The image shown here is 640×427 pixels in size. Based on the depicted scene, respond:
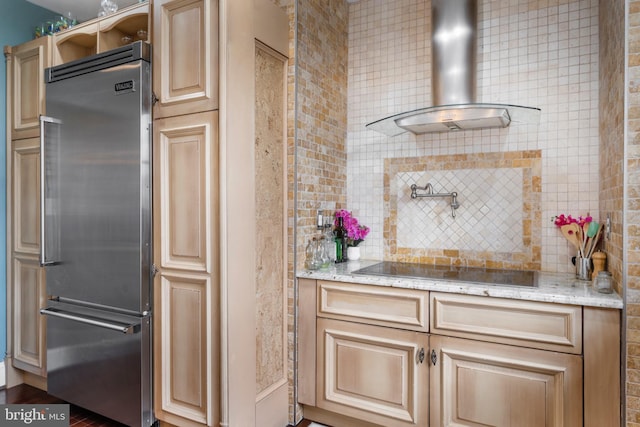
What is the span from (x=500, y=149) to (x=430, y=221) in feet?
2.09

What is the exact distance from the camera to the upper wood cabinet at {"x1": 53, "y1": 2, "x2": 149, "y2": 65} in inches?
85.4

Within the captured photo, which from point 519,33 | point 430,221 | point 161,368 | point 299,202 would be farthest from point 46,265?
point 519,33

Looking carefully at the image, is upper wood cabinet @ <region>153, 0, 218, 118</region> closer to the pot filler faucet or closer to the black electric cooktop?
the black electric cooktop

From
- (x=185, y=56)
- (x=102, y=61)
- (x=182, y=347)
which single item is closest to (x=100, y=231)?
(x=182, y=347)

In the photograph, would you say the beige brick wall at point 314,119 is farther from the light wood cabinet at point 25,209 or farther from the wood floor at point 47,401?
the light wood cabinet at point 25,209

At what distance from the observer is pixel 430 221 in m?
2.66

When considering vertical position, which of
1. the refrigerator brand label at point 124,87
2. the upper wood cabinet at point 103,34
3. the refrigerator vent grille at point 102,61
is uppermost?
the upper wood cabinet at point 103,34

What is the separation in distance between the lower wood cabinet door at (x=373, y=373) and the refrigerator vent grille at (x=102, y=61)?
176 cm

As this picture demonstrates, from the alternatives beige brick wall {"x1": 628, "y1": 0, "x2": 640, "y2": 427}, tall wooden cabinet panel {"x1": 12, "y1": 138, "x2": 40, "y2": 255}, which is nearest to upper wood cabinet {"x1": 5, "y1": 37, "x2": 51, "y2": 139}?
tall wooden cabinet panel {"x1": 12, "y1": 138, "x2": 40, "y2": 255}

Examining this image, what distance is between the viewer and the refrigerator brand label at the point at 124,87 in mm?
1985

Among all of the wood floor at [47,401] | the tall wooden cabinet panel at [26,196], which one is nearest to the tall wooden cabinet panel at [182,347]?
the wood floor at [47,401]

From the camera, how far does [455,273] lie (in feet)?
7.39

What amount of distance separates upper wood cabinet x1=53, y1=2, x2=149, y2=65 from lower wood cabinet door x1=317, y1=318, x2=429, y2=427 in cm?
203

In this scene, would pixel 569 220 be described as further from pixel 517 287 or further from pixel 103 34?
pixel 103 34
